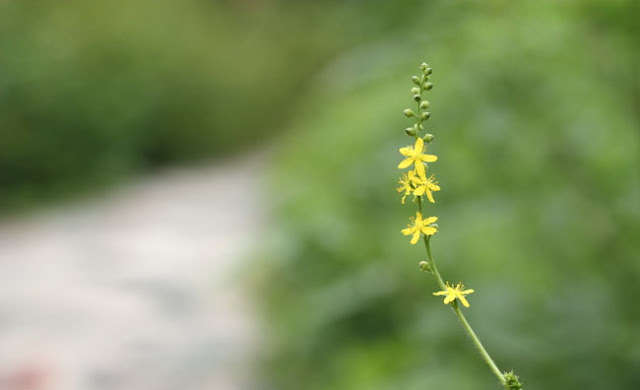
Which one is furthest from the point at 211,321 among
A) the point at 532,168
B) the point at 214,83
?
the point at 214,83

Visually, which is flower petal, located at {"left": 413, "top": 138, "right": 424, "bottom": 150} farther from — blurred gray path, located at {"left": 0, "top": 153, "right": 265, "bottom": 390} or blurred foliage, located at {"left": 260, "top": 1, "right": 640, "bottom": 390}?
blurred gray path, located at {"left": 0, "top": 153, "right": 265, "bottom": 390}

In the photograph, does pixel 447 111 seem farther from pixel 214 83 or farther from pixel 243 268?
pixel 214 83

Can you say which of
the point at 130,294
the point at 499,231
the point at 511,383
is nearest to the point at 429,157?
the point at 511,383

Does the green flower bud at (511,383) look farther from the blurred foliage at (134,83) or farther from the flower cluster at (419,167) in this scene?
the blurred foliage at (134,83)

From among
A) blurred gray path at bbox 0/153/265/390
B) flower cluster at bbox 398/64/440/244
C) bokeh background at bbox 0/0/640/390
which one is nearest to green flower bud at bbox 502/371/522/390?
flower cluster at bbox 398/64/440/244

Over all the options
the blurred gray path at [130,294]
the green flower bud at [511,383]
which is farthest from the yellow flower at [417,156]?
the blurred gray path at [130,294]

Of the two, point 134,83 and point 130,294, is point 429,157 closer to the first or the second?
point 130,294

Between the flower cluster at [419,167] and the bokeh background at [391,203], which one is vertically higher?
the bokeh background at [391,203]

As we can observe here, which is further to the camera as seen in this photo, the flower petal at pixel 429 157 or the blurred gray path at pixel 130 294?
the blurred gray path at pixel 130 294
